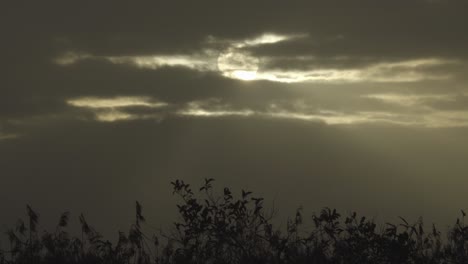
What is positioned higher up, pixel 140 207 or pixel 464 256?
pixel 140 207

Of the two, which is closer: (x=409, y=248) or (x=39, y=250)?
(x=409, y=248)

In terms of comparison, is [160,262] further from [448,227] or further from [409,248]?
[448,227]

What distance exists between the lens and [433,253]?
16.1 meters

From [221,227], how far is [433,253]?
464 cm

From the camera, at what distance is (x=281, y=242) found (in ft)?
51.0

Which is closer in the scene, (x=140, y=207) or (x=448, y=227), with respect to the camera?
(x=140, y=207)

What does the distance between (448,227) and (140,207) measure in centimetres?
691

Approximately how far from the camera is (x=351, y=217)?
16406 millimetres

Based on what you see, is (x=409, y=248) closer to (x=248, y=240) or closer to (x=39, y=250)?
(x=248, y=240)

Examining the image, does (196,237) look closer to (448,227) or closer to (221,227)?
(221,227)

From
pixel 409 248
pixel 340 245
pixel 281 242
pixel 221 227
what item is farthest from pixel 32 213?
pixel 409 248

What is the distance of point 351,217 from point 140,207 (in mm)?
4648

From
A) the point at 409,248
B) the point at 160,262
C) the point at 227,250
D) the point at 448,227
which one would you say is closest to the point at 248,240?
the point at 227,250

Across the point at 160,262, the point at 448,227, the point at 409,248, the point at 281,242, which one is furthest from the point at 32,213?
the point at 448,227
